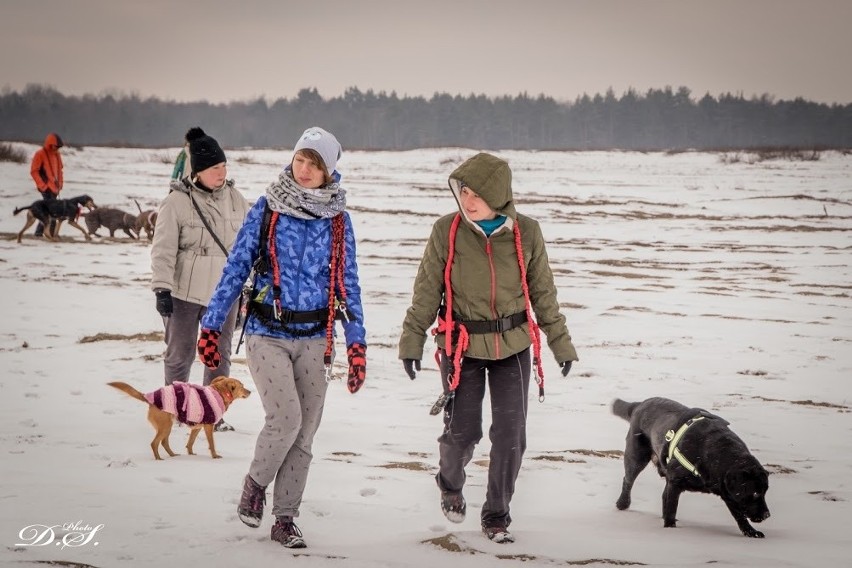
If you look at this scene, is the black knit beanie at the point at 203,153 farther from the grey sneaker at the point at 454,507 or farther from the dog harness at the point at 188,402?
the grey sneaker at the point at 454,507

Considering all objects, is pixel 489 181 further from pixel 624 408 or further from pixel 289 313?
pixel 624 408

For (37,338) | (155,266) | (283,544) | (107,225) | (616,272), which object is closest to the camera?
(283,544)

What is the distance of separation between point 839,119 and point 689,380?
446ft

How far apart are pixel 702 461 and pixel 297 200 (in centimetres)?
238

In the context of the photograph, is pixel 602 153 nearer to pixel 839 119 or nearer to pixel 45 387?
pixel 45 387

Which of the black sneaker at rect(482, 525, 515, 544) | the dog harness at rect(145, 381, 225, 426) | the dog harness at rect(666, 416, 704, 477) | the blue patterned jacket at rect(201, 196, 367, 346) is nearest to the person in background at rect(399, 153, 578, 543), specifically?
the black sneaker at rect(482, 525, 515, 544)

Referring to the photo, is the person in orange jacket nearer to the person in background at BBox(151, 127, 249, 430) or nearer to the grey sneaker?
the person in background at BBox(151, 127, 249, 430)

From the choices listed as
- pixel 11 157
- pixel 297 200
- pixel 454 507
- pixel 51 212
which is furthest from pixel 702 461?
pixel 11 157

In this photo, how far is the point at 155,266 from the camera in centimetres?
601

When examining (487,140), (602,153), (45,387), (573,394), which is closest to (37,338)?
(45,387)

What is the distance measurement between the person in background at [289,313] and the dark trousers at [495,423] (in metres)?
0.55

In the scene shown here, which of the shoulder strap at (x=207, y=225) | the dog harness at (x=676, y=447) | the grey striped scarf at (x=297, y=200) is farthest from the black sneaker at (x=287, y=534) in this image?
the shoulder strap at (x=207, y=225)

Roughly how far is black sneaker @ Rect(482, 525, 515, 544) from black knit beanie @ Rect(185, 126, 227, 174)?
3.17 m

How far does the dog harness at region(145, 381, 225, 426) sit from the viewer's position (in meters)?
5.54
